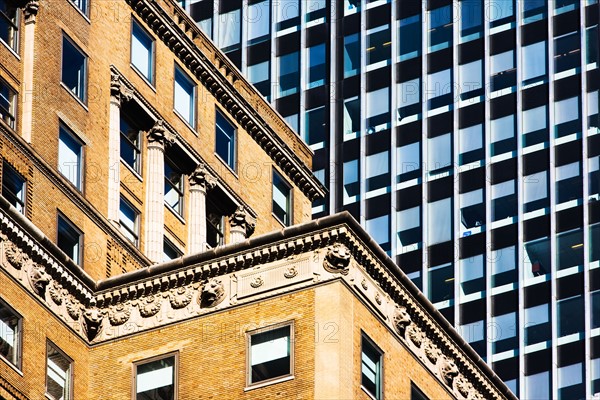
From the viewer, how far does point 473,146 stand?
133 metres

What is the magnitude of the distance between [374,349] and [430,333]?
12.9 feet

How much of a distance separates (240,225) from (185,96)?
5.18 m

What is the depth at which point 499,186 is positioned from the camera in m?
131

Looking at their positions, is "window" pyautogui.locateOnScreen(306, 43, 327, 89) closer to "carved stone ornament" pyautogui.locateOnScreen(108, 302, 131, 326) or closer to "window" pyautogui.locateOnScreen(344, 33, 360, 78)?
"window" pyautogui.locateOnScreen(344, 33, 360, 78)

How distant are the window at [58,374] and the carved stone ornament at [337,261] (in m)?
7.89

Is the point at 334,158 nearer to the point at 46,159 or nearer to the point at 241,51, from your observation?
the point at 241,51

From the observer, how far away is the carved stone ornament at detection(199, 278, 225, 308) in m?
59.5

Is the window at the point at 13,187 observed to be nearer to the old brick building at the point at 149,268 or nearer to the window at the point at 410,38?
the old brick building at the point at 149,268

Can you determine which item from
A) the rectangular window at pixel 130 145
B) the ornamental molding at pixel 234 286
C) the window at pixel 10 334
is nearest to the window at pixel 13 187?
the ornamental molding at pixel 234 286

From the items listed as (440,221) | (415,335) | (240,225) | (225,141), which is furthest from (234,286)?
(440,221)

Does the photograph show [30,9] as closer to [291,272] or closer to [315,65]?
[291,272]

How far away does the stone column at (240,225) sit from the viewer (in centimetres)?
7794

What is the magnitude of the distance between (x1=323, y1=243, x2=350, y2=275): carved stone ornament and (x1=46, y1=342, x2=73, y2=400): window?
7893 millimetres

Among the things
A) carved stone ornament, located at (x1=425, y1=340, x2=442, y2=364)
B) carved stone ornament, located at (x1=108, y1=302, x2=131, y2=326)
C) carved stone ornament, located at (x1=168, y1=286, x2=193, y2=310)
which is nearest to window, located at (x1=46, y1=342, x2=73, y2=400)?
carved stone ornament, located at (x1=108, y1=302, x2=131, y2=326)
